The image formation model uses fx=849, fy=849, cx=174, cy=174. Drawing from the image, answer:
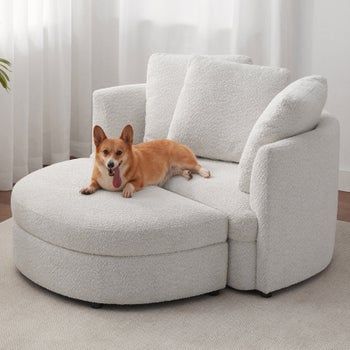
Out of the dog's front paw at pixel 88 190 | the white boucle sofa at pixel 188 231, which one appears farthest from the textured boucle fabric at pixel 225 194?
the dog's front paw at pixel 88 190

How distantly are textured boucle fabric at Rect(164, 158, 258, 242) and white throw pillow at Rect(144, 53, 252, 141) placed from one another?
0.34 m

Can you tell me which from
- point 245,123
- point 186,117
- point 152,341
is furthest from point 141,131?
point 152,341

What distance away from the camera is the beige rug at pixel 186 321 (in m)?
2.94

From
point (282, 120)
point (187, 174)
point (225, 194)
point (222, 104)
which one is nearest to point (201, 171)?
point (187, 174)

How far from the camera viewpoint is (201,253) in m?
3.21

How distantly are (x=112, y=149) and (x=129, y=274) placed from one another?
0.49 meters

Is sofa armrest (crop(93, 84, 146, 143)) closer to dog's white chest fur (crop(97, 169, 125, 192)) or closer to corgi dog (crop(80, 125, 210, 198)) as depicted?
corgi dog (crop(80, 125, 210, 198))

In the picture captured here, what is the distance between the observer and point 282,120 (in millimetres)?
3271

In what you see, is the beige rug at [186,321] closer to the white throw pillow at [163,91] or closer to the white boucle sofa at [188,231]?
the white boucle sofa at [188,231]

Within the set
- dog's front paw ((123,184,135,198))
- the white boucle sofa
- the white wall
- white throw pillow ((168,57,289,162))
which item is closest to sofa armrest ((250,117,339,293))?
the white boucle sofa

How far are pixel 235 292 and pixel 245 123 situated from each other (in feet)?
2.50

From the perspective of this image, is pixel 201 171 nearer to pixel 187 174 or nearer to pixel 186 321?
pixel 187 174

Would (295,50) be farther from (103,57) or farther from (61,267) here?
(61,267)

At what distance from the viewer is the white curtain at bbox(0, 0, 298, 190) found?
4832 millimetres
